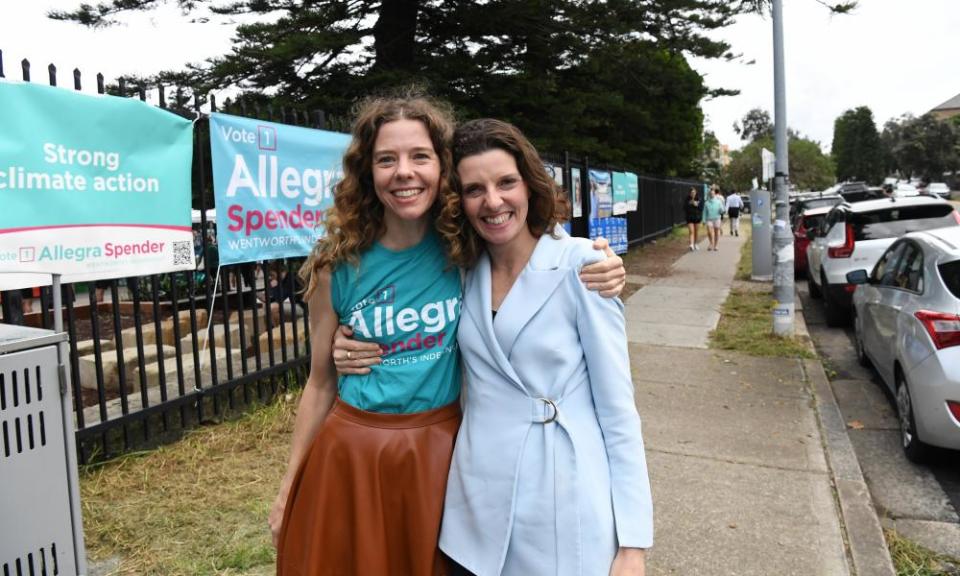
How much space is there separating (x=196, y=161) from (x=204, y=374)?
158 centimetres

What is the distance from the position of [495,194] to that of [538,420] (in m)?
0.57

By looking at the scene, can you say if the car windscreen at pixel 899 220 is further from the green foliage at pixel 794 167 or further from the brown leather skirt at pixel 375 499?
the green foliage at pixel 794 167

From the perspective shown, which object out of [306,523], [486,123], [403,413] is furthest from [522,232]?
[306,523]

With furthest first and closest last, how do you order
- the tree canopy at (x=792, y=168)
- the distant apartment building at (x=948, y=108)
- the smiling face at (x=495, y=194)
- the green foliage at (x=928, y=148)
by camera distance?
the distant apartment building at (x=948, y=108), the green foliage at (x=928, y=148), the tree canopy at (x=792, y=168), the smiling face at (x=495, y=194)

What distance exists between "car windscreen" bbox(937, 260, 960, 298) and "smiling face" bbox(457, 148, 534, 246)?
4.20m

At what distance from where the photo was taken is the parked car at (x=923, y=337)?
441cm

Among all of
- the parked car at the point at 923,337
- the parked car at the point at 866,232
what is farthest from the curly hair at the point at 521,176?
the parked car at the point at 866,232

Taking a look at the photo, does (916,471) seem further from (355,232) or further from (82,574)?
(82,574)

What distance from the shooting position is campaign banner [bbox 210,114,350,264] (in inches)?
185

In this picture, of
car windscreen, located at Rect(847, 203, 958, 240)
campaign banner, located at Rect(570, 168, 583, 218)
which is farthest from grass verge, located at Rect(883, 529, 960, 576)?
campaign banner, located at Rect(570, 168, 583, 218)

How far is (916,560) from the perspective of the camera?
3.55 meters

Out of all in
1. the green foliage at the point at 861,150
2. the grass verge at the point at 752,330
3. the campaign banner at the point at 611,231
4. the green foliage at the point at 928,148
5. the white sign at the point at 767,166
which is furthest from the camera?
the green foliage at the point at 861,150

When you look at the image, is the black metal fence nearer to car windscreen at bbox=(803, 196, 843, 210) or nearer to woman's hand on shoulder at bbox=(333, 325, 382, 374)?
woman's hand on shoulder at bbox=(333, 325, 382, 374)

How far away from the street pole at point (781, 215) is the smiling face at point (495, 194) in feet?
24.6
